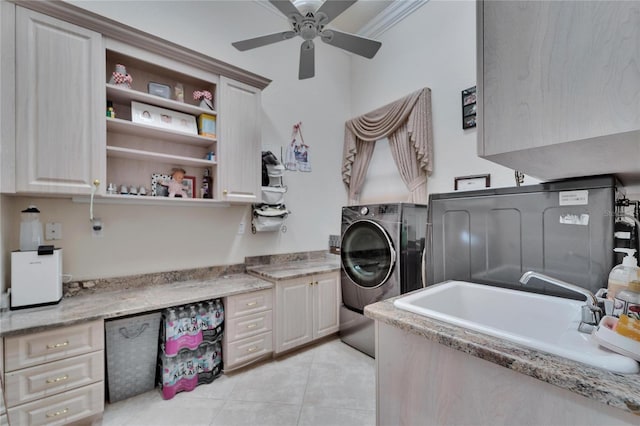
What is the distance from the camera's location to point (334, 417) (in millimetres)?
1747

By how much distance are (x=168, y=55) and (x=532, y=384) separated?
2719 millimetres

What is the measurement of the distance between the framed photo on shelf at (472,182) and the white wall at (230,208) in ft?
4.97

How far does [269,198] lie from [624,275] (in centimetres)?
A: 243

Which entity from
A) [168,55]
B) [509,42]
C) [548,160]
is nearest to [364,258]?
[548,160]

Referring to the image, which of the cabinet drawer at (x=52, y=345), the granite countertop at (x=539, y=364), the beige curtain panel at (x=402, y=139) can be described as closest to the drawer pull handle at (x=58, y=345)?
the cabinet drawer at (x=52, y=345)

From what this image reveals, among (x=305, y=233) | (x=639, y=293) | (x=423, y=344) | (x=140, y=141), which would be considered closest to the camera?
(x=639, y=293)

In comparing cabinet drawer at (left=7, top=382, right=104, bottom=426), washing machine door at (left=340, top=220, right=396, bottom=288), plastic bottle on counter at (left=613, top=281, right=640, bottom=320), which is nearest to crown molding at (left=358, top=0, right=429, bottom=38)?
washing machine door at (left=340, top=220, right=396, bottom=288)

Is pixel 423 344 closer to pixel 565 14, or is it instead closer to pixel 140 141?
pixel 565 14

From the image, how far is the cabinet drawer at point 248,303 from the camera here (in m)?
2.13

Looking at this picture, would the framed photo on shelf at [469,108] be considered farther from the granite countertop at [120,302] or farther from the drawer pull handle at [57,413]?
the drawer pull handle at [57,413]

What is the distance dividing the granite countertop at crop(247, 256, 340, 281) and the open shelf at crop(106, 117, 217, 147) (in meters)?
1.29

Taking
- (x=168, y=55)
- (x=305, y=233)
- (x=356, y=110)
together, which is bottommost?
(x=305, y=233)

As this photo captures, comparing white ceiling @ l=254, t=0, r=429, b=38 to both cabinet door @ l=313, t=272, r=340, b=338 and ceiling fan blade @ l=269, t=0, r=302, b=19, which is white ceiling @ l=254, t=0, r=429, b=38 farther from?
cabinet door @ l=313, t=272, r=340, b=338

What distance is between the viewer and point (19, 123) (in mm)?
1545
